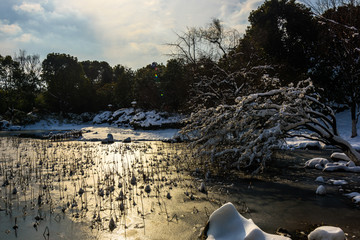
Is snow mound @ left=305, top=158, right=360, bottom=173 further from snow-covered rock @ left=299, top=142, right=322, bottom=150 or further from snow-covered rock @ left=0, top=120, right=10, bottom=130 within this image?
snow-covered rock @ left=0, top=120, right=10, bottom=130

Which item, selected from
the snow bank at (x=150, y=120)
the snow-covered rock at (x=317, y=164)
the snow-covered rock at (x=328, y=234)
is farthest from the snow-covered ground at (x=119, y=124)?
the snow-covered rock at (x=328, y=234)

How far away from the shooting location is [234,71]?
19.6 m

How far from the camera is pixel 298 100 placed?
855 centimetres

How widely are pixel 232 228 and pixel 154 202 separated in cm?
262

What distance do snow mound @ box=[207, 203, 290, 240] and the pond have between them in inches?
19.4

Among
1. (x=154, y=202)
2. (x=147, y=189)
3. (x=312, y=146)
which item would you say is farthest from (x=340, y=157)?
(x=154, y=202)

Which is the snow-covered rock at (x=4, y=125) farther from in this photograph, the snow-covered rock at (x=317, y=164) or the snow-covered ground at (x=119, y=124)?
the snow-covered rock at (x=317, y=164)

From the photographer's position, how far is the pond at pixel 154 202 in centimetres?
484

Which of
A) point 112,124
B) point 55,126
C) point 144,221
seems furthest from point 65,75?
point 144,221

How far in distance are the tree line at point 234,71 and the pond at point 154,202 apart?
421 centimetres

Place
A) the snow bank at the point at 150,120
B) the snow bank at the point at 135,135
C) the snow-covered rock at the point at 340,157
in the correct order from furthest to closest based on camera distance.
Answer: the snow bank at the point at 150,120, the snow bank at the point at 135,135, the snow-covered rock at the point at 340,157

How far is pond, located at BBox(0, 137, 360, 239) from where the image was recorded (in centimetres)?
484

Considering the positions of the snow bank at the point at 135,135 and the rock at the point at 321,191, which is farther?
the snow bank at the point at 135,135

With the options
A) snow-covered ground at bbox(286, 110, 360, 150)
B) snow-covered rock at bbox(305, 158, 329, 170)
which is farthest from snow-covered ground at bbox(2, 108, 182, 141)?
snow-covered rock at bbox(305, 158, 329, 170)
